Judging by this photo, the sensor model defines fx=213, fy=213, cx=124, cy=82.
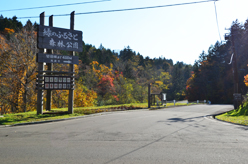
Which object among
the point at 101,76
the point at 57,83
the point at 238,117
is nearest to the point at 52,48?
the point at 57,83

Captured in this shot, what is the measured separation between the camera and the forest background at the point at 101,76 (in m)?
26.7

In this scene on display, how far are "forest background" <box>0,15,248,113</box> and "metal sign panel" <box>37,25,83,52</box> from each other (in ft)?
40.9

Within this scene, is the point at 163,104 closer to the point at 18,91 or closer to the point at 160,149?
the point at 18,91

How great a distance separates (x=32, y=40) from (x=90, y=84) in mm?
21156

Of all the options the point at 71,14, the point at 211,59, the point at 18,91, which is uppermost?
the point at 211,59

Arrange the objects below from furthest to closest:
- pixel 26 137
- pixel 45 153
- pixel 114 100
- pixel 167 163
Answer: pixel 114 100, pixel 26 137, pixel 45 153, pixel 167 163

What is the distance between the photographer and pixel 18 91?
88.4ft

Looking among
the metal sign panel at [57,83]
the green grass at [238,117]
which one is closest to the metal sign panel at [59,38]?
the metal sign panel at [57,83]

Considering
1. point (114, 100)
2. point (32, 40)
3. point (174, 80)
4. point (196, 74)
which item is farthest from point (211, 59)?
point (32, 40)

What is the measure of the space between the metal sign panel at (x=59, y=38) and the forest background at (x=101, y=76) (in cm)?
1247

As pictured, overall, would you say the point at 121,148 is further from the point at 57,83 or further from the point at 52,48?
the point at 52,48

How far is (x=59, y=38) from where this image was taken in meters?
16.2

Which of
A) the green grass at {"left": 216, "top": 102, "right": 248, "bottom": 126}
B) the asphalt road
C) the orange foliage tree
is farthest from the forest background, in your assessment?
the asphalt road

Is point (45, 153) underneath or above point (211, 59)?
underneath
